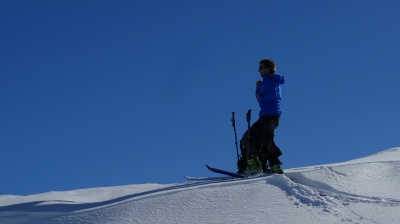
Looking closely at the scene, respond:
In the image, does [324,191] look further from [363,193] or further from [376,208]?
[376,208]

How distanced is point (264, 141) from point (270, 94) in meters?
0.69

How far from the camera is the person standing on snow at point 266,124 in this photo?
989 centimetres

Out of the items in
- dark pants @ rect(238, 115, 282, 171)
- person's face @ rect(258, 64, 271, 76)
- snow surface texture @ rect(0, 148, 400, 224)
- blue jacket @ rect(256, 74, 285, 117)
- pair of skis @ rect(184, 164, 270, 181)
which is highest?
person's face @ rect(258, 64, 271, 76)

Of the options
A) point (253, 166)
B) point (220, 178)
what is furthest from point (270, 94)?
point (220, 178)

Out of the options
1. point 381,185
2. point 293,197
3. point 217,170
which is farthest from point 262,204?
point 217,170

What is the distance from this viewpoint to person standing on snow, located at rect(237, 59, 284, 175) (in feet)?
32.4

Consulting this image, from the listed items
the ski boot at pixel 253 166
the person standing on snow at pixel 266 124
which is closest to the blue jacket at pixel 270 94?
the person standing on snow at pixel 266 124

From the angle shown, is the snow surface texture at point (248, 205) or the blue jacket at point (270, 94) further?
the blue jacket at point (270, 94)

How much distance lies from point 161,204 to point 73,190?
323 centimetres

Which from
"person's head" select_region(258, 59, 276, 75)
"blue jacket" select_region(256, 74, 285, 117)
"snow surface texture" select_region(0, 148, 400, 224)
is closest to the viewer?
"snow surface texture" select_region(0, 148, 400, 224)

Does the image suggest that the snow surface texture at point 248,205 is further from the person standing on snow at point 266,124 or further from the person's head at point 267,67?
the person's head at point 267,67

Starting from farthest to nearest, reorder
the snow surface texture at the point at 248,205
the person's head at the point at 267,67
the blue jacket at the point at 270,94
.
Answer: the person's head at the point at 267,67
the blue jacket at the point at 270,94
the snow surface texture at the point at 248,205

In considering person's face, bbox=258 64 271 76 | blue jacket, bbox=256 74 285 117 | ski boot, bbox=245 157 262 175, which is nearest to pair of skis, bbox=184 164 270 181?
ski boot, bbox=245 157 262 175

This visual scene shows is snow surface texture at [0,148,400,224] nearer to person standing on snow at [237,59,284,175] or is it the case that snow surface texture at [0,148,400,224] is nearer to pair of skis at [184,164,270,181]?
person standing on snow at [237,59,284,175]
